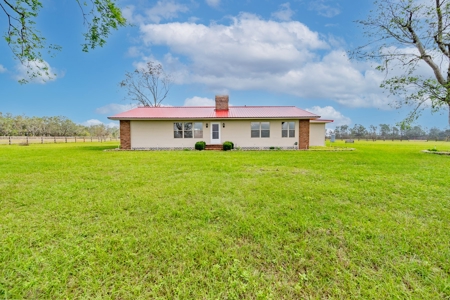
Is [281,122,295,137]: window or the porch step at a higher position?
[281,122,295,137]: window

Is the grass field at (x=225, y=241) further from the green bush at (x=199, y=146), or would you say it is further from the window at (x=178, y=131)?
the window at (x=178, y=131)

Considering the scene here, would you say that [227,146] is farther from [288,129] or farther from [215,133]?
A: [288,129]

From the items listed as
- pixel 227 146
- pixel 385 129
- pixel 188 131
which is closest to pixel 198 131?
pixel 188 131

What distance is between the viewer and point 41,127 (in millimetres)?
64688

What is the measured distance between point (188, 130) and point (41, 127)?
7313 cm

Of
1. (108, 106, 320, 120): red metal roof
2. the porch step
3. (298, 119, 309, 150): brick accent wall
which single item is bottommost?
the porch step

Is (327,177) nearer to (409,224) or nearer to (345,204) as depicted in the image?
(345,204)

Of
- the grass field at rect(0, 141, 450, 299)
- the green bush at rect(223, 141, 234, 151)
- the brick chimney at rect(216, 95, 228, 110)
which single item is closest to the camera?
the grass field at rect(0, 141, 450, 299)

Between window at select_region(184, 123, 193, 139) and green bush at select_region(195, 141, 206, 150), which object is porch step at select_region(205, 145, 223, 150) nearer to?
green bush at select_region(195, 141, 206, 150)

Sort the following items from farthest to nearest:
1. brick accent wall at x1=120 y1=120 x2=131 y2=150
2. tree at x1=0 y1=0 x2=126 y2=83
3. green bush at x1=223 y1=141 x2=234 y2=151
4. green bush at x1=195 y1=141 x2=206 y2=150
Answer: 1. brick accent wall at x1=120 y1=120 x2=131 y2=150
2. green bush at x1=195 y1=141 x2=206 y2=150
3. green bush at x1=223 y1=141 x2=234 y2=151
4. tree at x1=0 y1=0 x2=126 y2=83

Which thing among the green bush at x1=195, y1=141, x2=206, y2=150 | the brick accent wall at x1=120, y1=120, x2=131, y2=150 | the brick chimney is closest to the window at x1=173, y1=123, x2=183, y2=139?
the green bush at x1=195, y1=141, x2=206, y2=150

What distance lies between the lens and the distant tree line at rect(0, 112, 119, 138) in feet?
189

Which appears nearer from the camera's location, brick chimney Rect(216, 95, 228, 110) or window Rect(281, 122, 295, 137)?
window Rect(281, 122, 295, 137)

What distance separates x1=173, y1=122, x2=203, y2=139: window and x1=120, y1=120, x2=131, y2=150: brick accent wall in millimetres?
3477
